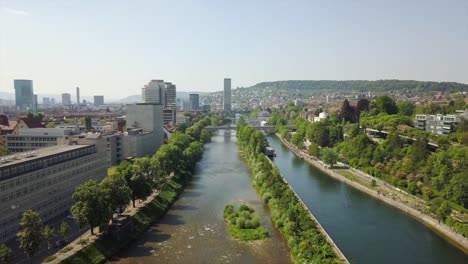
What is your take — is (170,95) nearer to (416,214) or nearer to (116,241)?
(416,214)

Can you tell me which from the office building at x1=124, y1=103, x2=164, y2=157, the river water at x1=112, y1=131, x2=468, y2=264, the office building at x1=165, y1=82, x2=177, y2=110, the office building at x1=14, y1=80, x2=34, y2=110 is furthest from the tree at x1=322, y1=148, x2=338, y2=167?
the office building at x1=14, y1=80, x2=34, y2=110

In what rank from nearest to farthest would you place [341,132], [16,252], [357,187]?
[16,252] < [357,187] < [341,132]

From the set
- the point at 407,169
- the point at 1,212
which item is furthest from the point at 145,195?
the point at 407,169

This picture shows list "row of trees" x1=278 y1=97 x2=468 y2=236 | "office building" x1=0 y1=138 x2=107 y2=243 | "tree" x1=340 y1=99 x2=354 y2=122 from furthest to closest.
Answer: "tree" x1=340 y1=99 x2=354 y2=122 < "row of trees" x1=278 y1=97 x2=468 y2=236 < "office building" x1=0 y1=138 x2=107 y2=243

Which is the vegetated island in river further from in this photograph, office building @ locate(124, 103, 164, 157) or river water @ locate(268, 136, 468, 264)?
office building @ locate(124, 103, 164, 157)

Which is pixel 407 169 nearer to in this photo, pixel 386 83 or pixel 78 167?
pixel 78 167

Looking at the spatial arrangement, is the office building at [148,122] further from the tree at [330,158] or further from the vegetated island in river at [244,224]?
the vegetated island in river at [244,224]
